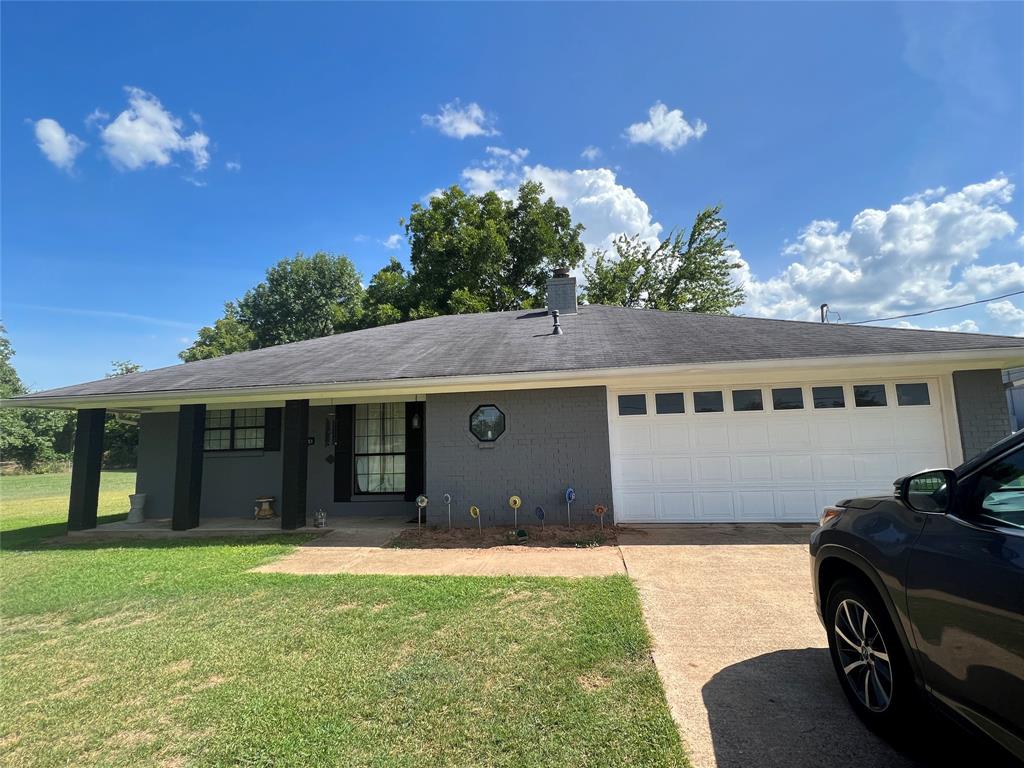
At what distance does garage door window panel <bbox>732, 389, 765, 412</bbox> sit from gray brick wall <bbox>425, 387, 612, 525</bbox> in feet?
7.64

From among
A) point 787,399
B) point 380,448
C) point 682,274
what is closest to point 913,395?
point 787,399

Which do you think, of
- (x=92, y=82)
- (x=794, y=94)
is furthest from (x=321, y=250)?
(x=794, y=94)

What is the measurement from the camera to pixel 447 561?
6.13 metres

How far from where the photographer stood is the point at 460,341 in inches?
391

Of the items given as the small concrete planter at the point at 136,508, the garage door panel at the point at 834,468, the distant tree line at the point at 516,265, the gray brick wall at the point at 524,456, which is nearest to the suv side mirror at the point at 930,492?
the gray brick wall at the point at 524,456

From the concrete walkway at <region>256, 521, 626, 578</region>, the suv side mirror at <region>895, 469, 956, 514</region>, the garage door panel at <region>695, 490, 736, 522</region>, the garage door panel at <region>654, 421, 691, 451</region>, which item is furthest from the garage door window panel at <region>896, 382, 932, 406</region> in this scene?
the suv side mirror at <region>895, 469, 956, 514</region>

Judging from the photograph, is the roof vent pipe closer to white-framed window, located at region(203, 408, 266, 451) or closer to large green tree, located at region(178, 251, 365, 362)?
white-framed window, located at region(203, 408, 266, 451)

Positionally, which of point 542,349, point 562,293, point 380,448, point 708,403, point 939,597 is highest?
point 562,293

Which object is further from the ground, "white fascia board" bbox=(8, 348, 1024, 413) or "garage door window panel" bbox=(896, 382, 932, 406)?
"white fascia board" bbox=(8, 348, 1024, 413)

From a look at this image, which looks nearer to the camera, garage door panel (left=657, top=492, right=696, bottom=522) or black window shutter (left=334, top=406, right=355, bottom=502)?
garage door panel (left=657, top=492, right=696, bottom=522)

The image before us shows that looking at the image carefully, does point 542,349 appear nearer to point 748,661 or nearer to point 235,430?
point 748,661

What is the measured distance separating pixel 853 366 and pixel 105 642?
31.3ft

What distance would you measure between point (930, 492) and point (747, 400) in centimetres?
599

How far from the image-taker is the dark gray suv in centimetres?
153
